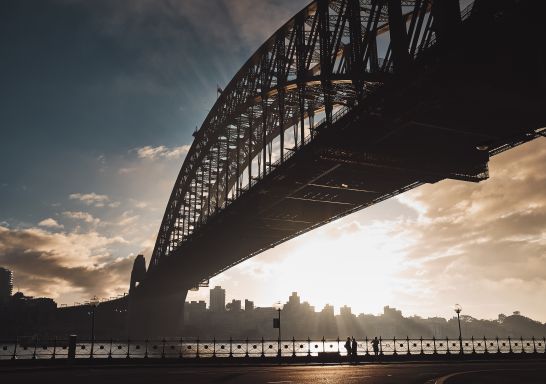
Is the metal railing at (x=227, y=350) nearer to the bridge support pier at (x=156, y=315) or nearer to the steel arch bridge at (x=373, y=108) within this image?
the bridge support pier at (x=156, y=315)

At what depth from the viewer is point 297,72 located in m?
46.5

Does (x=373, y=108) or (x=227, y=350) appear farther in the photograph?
(x=227, y=350)

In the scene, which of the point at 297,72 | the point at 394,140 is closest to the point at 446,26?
the point at 394,140

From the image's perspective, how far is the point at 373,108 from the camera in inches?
1216

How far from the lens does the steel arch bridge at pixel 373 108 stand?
80.0ft

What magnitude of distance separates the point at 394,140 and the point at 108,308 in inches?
5112

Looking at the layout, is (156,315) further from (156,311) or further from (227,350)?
(227,350)

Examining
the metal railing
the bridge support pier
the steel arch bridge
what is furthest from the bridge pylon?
the steel arch bridge

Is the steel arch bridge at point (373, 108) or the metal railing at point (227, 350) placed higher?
the steel arch bridge at point (373, 108)

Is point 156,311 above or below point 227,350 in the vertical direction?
above

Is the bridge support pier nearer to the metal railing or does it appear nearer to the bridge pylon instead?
the bridge pylon

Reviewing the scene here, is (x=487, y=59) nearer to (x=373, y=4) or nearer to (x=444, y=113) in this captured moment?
(x=444, y=113)

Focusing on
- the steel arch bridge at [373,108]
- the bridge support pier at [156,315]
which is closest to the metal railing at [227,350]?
the bridge support pier at [156,315]

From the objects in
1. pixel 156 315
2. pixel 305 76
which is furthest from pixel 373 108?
pixel 156 315
